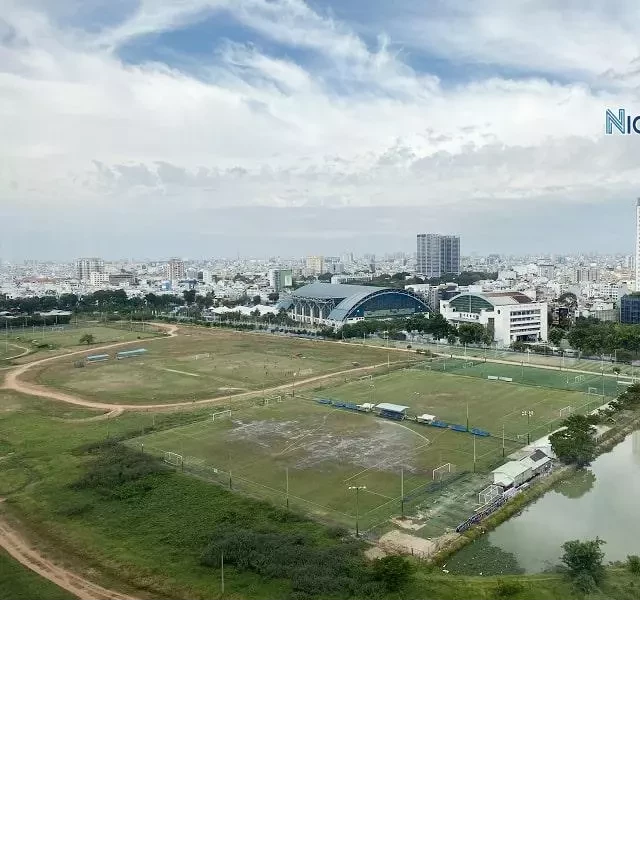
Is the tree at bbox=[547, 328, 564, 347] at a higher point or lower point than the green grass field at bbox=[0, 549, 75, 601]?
higher

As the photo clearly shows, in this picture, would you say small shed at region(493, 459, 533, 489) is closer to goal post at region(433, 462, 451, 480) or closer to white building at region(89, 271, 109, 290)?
goal post at region(433, 462, 451, 480)

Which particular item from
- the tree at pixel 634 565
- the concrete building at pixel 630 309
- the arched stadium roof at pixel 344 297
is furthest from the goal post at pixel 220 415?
the concrete building at pixel 630 309

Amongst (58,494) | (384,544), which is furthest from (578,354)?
(58,494)

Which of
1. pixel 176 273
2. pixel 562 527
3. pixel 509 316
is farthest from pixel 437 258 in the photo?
pixel 562 527

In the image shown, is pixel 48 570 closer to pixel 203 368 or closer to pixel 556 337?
pixel 203 368

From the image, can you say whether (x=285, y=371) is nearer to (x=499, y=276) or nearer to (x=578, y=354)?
(x=578, y=354)

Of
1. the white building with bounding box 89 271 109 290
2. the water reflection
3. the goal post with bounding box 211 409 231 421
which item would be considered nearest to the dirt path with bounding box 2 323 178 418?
the goal post with bounding box 211 409 231 421
